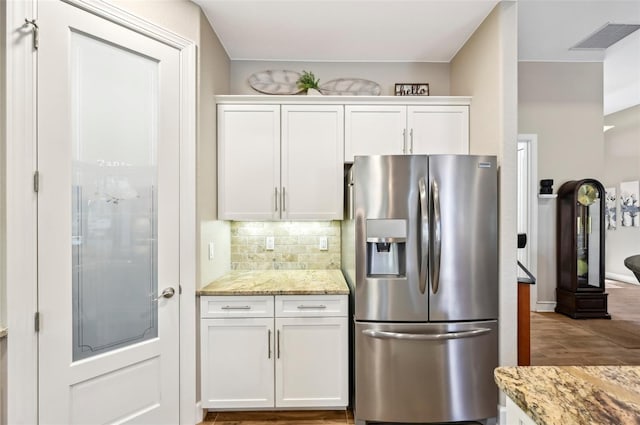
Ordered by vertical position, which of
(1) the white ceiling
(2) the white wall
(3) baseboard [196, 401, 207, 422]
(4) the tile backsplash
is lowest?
(3) baseboard [196, 401, 207, 422]

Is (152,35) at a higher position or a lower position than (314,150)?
higher

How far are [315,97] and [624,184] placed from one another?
23.5 ft

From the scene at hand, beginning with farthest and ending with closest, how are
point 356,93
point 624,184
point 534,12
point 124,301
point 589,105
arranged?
point 624,184
point 589,105
point 356,93
point 534,12
point 124,301

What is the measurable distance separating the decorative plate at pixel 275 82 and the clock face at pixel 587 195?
3746 mm

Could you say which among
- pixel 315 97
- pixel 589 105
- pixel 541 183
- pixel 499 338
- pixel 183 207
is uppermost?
pixel 589 105

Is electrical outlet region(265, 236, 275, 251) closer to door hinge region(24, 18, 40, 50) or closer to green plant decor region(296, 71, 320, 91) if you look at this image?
green plant decor region(296, 71, 320, 91)

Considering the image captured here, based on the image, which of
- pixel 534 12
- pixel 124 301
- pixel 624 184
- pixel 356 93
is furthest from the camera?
pixel 624 184

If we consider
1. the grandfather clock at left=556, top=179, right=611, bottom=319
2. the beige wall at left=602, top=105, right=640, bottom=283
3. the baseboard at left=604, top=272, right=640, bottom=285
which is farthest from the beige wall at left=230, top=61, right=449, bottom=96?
the baseboard at left=604, top=272, right=640, bottom=285

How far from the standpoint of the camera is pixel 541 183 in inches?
167

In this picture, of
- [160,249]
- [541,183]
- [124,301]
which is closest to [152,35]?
[160,249]

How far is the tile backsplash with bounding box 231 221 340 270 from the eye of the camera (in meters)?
3.04

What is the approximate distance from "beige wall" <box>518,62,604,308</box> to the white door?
163 inches

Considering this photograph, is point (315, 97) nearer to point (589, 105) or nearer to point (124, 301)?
point (124, 301)

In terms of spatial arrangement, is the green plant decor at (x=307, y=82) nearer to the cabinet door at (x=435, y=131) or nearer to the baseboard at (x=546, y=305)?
the cabinet door at (x=435, y=131)
